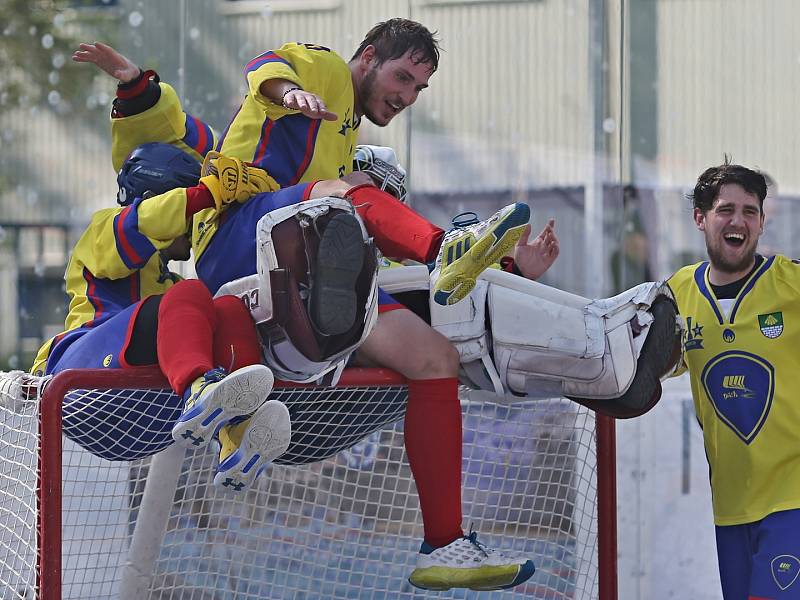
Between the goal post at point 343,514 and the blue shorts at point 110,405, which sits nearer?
the blue shorts at point 110,405

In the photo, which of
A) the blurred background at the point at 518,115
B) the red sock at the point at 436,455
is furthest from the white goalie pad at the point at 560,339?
the blurred background at the point at 518,115

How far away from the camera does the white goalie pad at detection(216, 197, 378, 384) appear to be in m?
1.72

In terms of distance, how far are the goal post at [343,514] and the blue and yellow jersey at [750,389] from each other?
0.73 feet

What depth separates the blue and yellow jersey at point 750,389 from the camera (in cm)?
227

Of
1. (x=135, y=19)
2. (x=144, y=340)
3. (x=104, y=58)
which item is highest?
(x=135, y=19)

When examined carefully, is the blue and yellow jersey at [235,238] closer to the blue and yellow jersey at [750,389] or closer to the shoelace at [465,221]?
the shoelace at [465,221]

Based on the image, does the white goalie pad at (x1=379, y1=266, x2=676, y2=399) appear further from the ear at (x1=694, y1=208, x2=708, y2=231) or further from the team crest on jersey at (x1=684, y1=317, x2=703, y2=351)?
the ear at (x1=694, y1=208, x2=708, y2=231)

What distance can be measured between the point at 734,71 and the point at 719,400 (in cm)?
208

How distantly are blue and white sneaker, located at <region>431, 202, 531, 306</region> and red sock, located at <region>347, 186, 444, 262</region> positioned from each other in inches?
0.9

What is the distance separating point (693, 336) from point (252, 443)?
1095mm

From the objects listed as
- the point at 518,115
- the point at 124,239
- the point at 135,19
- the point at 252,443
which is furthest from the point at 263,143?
the point at 135,19

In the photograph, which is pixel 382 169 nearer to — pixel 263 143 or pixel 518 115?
pixel 263 143

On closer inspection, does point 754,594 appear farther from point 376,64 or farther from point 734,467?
point 376,64

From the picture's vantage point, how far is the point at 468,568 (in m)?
1.81
